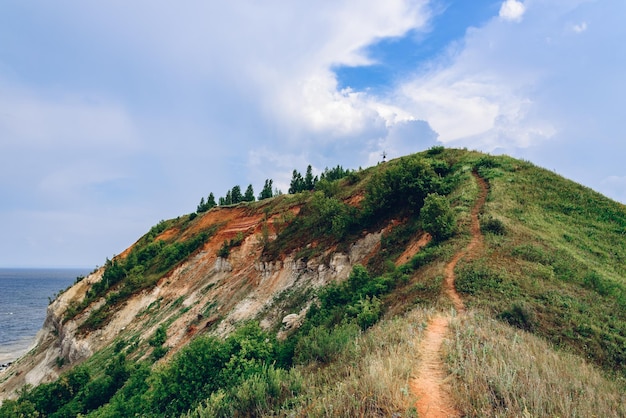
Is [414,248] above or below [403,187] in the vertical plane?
below

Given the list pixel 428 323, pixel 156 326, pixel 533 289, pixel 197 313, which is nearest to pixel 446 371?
pixel 428 323

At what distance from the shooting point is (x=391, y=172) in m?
28.1

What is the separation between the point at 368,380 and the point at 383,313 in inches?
324

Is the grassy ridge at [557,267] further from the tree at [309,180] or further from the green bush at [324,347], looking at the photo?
the tree at [309,180]

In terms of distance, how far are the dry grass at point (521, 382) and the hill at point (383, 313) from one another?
0.05m

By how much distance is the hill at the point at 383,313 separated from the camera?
7789 mm

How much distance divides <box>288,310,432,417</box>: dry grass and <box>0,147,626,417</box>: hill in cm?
5

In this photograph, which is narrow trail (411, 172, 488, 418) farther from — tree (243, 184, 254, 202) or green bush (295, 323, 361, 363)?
tree (243, 184, 254, 202)

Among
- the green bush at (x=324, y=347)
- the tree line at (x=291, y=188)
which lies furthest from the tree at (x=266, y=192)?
the green bush at (x=324, y=347)

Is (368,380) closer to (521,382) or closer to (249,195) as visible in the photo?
(521,382)

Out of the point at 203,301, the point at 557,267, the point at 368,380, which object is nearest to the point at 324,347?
the point at 368,380

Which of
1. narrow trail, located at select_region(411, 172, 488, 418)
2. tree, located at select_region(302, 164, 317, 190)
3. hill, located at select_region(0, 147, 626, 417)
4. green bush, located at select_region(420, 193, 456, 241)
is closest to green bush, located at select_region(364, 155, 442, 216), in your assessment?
hill, located at select_region(0, 147, 626, 417)

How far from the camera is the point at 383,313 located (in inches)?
590

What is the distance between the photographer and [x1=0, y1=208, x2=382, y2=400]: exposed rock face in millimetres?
28891
